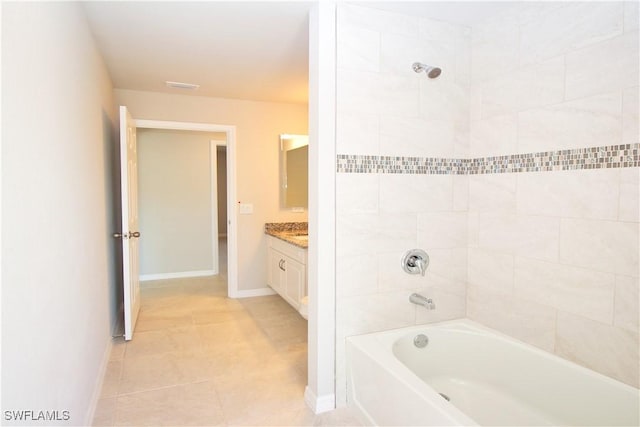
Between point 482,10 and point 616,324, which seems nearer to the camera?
point 616,324

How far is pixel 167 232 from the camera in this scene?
5.53 metres

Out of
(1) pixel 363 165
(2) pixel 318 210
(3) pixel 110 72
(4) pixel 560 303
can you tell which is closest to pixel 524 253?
(4) pixel 560 303

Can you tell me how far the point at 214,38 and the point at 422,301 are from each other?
2.19 meters

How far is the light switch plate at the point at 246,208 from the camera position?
14.6 ft

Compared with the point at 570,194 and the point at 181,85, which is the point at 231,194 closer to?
the point at 181,85

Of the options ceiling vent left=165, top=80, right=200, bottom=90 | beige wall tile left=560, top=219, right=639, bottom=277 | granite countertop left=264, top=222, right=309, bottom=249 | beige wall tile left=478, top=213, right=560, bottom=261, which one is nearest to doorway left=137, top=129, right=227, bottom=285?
granite countertop left=264, top=222, right=309, bottom=249

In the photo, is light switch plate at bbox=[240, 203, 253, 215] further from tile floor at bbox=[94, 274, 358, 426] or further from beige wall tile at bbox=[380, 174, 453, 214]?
beige wall tile at bbox=[380, 174, 453, 214]

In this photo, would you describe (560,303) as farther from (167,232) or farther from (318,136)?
(167,232)

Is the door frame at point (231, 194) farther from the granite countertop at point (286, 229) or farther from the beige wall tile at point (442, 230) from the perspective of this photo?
the beige wall tile at point (442, 230)

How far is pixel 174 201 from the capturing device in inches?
219

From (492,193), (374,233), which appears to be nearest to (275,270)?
(374,233)

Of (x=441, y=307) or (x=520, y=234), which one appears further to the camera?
(x=441, y=307)

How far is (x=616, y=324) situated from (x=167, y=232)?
16.8 ft

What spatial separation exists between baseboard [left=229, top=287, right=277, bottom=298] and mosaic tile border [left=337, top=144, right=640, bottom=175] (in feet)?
8.93
